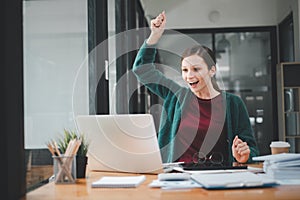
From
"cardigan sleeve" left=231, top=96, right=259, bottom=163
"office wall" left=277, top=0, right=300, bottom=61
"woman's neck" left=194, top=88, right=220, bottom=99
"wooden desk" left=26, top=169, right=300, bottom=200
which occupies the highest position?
"office wall" left=277, top=0, right=300, bottom=61

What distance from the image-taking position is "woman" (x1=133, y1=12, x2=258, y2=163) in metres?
2.42

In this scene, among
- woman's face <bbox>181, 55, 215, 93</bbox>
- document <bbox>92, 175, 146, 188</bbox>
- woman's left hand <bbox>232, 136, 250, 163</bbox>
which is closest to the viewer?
document <bbox>92, 175, 146, 188</bbox>

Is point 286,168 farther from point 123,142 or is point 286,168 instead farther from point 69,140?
point 69,140

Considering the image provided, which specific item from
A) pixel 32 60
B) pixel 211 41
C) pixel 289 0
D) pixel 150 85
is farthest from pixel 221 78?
pixel 32 60

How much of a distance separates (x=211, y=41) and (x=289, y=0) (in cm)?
129

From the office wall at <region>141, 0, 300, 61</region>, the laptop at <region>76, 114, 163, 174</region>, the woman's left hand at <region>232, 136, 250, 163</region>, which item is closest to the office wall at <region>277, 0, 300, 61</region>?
the office wall at <region>141, 0, 300, 61</region>

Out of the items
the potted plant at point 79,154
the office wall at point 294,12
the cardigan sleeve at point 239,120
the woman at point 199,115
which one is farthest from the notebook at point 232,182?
the office wall at point 294,12

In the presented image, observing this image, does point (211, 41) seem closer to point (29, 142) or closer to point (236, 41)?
point (236, 41)

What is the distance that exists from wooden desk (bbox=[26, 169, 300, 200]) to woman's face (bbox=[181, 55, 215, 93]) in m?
1.06

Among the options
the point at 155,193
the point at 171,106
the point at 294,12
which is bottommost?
the point at 155,193

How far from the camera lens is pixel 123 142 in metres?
1.75

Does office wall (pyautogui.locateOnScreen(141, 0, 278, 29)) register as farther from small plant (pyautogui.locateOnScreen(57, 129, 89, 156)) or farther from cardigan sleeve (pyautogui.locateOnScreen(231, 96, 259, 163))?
small plant (pyautogui.locateOnScreen(57, 129, 89, 156))

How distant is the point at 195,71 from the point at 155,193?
3.95 ft

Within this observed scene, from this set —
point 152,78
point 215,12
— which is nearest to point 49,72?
point 152,78
